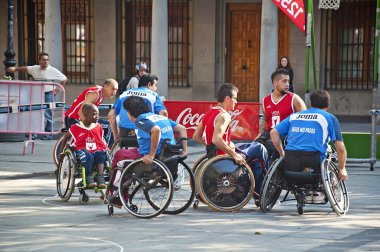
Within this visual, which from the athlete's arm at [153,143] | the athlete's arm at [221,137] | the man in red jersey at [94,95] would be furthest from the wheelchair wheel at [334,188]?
the man in red jersey at [94,95]

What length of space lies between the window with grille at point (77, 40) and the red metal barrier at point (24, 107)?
10018 mm

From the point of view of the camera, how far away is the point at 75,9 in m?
27.4

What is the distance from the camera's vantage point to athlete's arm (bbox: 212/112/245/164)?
36.2ft

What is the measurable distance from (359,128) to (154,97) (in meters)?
10.2

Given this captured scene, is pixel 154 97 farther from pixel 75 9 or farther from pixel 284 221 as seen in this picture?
pixel 75 9

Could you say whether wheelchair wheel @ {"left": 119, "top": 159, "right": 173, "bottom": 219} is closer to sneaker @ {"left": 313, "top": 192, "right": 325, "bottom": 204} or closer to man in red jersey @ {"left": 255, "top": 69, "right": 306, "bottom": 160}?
sneaker @ {"left": 313, "top": 192, "right": 325, "bottom": 204}

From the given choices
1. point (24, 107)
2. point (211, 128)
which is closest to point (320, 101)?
point (211, 128)

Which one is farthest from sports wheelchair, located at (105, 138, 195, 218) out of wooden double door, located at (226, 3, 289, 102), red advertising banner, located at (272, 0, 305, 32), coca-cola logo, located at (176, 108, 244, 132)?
wooden double door, located at (226, 3, 289, 102)

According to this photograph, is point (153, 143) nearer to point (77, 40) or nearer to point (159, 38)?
point (159, 38)

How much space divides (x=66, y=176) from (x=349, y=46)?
1511 centimetres

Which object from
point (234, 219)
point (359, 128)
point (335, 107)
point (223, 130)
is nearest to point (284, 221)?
point (234, 219)

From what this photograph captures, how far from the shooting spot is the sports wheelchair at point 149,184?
10.6 metres

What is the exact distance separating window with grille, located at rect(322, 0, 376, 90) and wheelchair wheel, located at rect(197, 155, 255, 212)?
48.6ft

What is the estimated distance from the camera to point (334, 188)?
1082 cm
